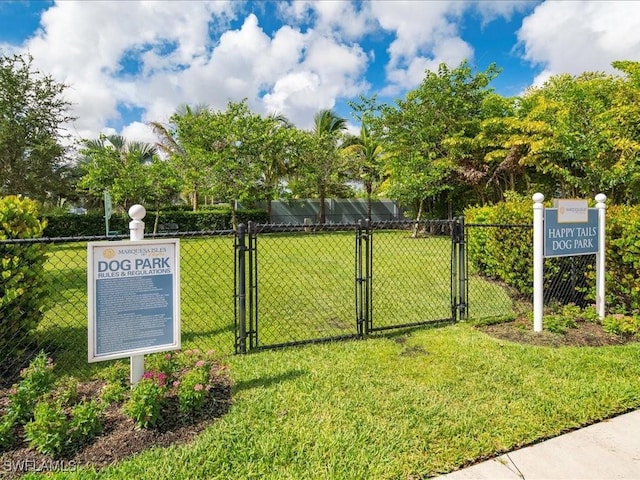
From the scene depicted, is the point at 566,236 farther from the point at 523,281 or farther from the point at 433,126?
the point at 433,126

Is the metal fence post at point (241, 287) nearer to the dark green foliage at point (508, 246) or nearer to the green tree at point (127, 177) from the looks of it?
the dark green foliage at point (508, 246)

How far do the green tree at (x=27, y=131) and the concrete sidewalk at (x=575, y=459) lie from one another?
52.4ft

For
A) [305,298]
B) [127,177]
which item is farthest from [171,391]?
[127,177]

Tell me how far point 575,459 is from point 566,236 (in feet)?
8.96

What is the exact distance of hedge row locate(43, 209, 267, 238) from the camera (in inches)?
611

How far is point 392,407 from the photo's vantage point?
8.40 feet

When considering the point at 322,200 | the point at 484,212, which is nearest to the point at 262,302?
the point at 484,212

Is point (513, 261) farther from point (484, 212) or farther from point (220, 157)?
point (220, 157)

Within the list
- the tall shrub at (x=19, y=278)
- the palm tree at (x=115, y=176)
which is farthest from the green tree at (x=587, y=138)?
the palm tree at (x=115, y=176)

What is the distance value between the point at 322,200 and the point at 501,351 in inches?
716

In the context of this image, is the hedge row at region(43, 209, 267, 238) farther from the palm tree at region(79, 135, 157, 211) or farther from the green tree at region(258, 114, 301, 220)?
the green tree at region(258, 114, 301, 220)

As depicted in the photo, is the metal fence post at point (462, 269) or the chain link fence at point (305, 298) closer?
the chain link fence at point (305, 298)

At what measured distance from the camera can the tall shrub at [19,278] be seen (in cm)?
302

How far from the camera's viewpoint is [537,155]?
40.9ft
